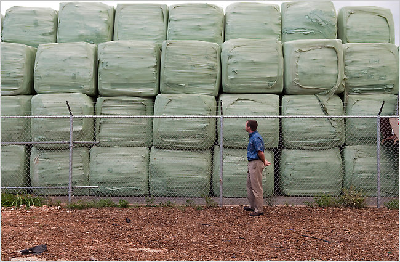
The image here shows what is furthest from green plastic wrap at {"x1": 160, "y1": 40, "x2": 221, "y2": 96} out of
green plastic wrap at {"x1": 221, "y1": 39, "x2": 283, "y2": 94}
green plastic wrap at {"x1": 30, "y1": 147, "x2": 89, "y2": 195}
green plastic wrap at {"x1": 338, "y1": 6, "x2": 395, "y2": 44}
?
green plastic wrap at {"x1": 338, "y1": 6, "x2": 395, "y2": 44}

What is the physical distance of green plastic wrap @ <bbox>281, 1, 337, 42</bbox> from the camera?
26.2 feet

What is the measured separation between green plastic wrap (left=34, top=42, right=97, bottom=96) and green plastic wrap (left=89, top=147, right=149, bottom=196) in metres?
1.30

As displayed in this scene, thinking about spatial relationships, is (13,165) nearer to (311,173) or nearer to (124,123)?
(124,123)

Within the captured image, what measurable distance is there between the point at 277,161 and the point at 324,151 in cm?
84

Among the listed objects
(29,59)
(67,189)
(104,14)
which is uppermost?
(104,14)

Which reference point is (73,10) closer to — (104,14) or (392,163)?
(104,14)

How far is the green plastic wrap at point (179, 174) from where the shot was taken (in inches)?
292

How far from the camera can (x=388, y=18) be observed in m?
8.03

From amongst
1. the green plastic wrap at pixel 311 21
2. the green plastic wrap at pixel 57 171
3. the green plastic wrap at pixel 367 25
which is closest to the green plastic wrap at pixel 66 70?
the green plastic wrap at pixel 57 171

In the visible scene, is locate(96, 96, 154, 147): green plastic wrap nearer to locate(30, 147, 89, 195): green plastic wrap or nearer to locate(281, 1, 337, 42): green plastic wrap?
locate(30, 147, 89, 195): green plastic wrap

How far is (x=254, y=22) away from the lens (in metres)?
8.03

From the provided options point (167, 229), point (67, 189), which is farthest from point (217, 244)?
point (67, 189)

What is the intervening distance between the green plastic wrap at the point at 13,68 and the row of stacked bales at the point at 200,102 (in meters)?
0.12

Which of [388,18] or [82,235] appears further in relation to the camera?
[388,18]
